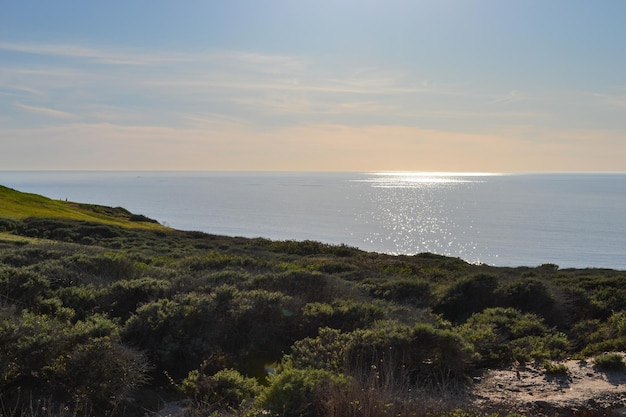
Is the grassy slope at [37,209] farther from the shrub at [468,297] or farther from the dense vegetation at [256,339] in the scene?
the shrub at [468,297]

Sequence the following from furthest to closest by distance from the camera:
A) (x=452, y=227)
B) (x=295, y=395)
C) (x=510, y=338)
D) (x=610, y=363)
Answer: (x=452, y=227) → (x=510, y=338) → (x=610, y=363) → (x=295, y=395)

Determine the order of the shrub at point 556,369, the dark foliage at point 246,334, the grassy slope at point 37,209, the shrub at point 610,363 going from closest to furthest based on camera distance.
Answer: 1. the dark foliage at point 246,334
2. the shrub at point 556,369
3. the shrub at point 610,363
4. the grassy slope at point 37,209

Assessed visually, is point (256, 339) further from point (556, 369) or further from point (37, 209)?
point (37, 209)

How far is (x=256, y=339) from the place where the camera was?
9.21 metres

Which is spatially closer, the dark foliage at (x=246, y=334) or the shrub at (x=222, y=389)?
the dark foliage at (x=246, y=334)

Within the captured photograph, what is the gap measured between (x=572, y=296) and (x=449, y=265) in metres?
13.8

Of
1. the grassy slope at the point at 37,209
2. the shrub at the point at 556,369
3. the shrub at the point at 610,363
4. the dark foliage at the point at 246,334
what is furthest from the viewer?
the grassy slope at the point at 37,209

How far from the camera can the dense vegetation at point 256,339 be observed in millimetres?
6242

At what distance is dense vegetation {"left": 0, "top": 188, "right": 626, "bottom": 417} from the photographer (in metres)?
6.24

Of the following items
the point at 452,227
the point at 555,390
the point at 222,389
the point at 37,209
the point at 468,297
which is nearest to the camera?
the point at 222,389

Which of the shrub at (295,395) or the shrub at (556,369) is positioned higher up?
the shrub at (295,395)

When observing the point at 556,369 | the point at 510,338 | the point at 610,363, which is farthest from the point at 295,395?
the point at 510,338

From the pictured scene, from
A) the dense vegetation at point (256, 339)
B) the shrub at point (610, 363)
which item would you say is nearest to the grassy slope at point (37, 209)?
the dense vegetation at point (256, 339)

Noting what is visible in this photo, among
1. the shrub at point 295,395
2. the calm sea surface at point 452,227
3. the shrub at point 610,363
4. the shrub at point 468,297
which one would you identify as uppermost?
the shrub at point 295,395
